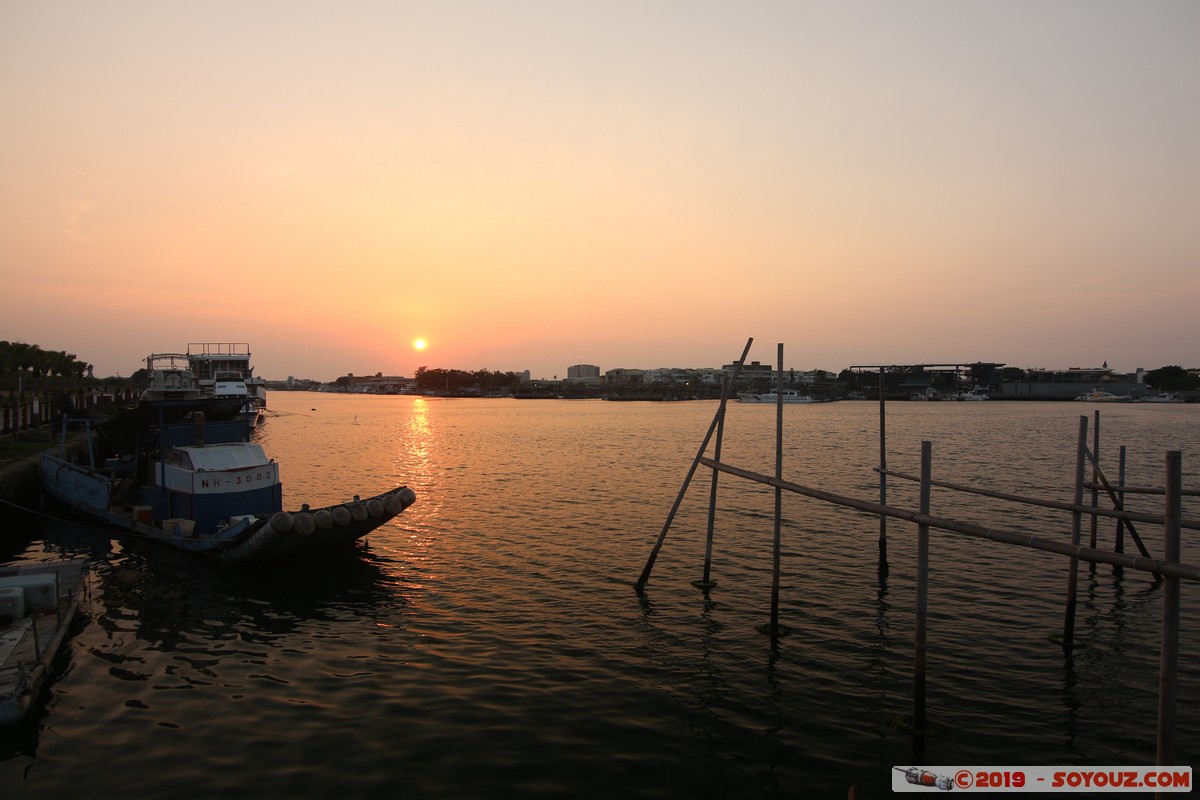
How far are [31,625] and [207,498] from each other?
27.2 feet

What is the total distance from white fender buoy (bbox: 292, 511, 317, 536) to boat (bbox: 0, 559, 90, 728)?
4669mm

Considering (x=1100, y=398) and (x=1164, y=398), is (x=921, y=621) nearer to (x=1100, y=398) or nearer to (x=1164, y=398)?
(x=1100, y=398)

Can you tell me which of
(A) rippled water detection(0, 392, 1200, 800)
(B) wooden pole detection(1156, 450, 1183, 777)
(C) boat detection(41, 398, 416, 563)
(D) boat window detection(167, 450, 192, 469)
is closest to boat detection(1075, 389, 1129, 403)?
(A) rippled water detection(0, 392, 1200, 800)

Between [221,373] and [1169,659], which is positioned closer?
[1169,659]

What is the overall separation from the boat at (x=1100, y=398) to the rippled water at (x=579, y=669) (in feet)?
643

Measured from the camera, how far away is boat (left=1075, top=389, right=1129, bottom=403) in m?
183

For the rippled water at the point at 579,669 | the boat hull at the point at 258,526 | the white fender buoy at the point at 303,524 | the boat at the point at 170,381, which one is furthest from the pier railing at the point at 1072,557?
the boat at the point at 170,381

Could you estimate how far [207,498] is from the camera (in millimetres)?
20703

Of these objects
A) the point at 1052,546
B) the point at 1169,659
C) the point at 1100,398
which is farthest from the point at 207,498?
the point at 1100,398

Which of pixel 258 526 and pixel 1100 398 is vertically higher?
pixel 1100 398

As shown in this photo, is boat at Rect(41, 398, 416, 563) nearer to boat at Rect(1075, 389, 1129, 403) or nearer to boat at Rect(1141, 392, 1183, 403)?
boat at Rect(1075, 389, 1129, 403)

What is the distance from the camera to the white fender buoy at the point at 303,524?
17719mm

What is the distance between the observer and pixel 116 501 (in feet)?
79.1

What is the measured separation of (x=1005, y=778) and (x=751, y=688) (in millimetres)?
3994
